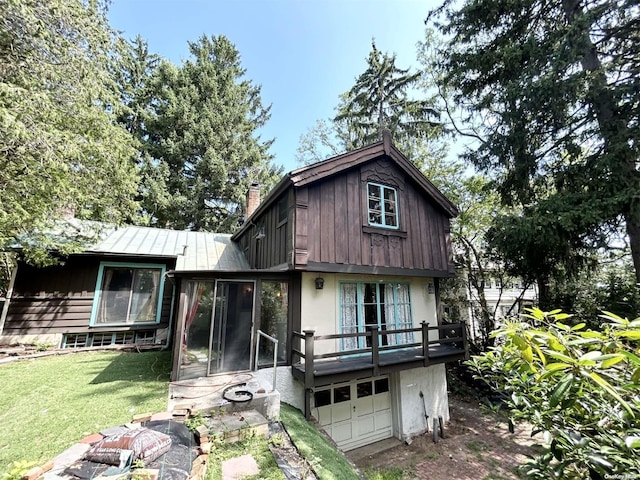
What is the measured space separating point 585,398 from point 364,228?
658 centimetres

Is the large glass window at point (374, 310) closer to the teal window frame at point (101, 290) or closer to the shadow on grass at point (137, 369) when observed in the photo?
the shadow on grass at point (137, 369)

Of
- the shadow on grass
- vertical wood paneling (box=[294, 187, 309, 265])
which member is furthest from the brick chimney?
the shadow on grass

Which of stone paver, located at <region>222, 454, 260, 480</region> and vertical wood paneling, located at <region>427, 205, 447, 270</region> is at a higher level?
vertical wood paneling, located at <region>427, 205, 447, 270</region>

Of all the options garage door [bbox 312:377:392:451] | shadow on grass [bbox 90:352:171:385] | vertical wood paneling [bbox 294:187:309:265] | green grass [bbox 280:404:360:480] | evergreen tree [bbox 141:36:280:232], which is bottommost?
garage door [bbox 312:377:392:451]

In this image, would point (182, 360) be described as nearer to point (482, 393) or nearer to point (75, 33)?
point (75, 33)

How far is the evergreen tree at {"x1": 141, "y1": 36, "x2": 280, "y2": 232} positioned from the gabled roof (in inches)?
466

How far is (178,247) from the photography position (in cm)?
1109

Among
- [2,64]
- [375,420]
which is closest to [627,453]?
[375,420]

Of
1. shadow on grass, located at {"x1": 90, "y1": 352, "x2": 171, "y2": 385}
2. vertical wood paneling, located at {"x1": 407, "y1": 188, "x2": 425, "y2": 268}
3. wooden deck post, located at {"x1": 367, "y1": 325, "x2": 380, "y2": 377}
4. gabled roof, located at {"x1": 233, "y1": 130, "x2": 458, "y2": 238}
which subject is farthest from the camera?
vertical wood paneling, located at {"x1": 407, "y1": 188, "x2": 425, "y2": 268}

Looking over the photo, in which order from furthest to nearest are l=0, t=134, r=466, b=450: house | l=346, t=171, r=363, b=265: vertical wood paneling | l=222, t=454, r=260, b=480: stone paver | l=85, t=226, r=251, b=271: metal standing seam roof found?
1. l=85, t=226, r=251, b=271: metal standing seam roof
2. l=346, t=171, r=363, b=265: vertical wood paneling
3. l=0, t=134, r=466, b=450: house
4. l=222, t=454, r=260, b=480: stone paver

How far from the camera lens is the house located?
6.48 metres

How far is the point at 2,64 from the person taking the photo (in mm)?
5570

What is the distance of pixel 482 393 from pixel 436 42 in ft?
54.7

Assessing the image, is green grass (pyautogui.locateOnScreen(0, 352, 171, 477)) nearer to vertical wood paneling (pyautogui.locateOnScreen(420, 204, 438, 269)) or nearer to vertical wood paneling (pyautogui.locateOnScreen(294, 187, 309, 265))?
vertical wood paneling (pyautogui.locateOnScreen(294, 187, 309, 265))
